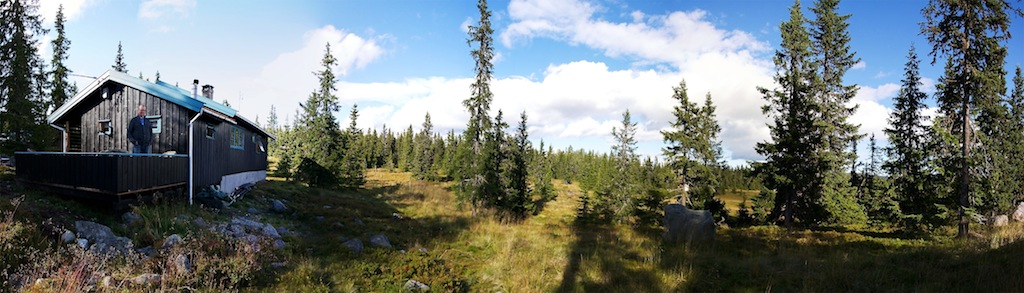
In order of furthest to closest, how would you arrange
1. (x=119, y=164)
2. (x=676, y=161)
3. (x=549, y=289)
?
(x=676, y=161) < (x=119, y=164) < (x=549, y=289)

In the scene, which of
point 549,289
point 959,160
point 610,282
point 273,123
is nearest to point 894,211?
point 959,160

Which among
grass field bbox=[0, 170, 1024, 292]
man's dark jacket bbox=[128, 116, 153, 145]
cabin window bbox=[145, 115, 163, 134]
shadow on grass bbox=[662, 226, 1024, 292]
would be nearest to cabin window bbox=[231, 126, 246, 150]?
cabin window bbox=[145, 115, 163, 134]

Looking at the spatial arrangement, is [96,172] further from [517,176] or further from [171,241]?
[517,176]

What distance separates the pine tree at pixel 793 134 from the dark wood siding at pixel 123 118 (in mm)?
25265

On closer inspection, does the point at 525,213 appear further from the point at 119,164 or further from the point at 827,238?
the point at 119,164

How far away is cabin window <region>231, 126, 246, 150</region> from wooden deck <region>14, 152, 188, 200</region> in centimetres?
806

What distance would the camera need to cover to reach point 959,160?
575 inches

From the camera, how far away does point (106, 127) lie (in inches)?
604

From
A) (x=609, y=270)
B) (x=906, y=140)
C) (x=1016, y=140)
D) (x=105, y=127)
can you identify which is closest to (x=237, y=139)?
(x=105, y=127)

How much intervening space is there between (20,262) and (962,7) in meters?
26.5

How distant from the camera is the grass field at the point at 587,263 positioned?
26.4ft

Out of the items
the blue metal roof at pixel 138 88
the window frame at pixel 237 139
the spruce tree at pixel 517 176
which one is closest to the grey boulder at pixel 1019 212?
the spruce tree at pixel 517 176

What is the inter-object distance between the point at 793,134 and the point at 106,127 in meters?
29.3

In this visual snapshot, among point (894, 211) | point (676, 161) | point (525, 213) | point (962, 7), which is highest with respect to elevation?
point (962, 7)
